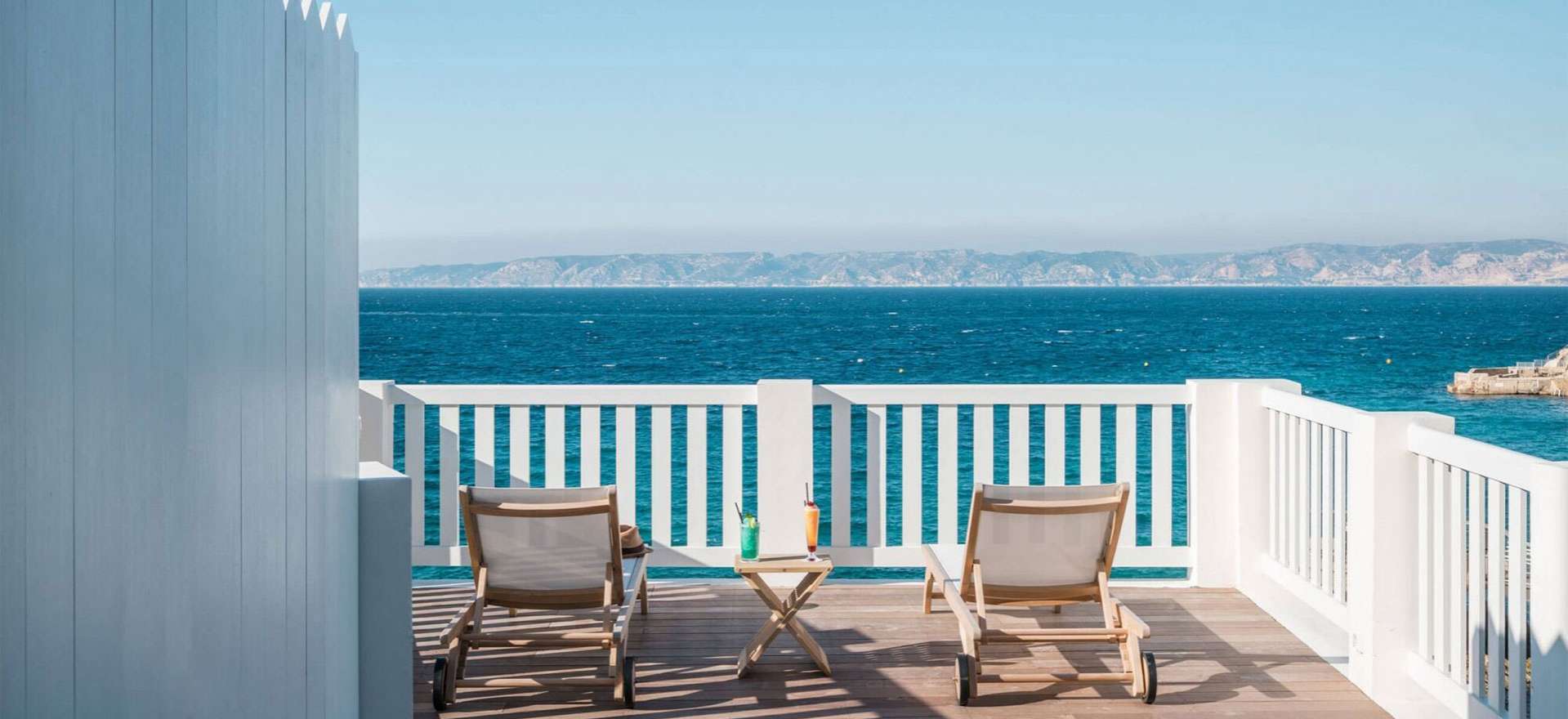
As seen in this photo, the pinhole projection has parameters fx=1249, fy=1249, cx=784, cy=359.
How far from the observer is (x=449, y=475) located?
5691 millimetres

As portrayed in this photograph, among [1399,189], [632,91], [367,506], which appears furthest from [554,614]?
[1399,189]

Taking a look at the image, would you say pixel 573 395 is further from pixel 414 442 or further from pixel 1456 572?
pixel 1456 572

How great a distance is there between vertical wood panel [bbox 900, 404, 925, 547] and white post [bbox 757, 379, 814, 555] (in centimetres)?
47

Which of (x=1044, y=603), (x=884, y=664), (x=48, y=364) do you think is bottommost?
(x=884, y=664)

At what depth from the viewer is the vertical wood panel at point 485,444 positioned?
5637 millimetres

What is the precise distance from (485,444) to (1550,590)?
418 cm

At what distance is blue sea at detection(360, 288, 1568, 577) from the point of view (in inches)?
1249

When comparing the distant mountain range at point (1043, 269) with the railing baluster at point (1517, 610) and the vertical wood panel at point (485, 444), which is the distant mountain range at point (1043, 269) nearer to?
the vertical wood panel at point (485, 444)

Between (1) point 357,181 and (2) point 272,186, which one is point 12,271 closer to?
(2) point 272,186

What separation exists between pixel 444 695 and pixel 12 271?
10.4 feet

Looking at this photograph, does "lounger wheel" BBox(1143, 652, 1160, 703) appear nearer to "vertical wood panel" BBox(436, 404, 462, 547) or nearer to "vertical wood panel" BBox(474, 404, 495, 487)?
"vertical wood panel" BBox(474, 404, 495, 487)

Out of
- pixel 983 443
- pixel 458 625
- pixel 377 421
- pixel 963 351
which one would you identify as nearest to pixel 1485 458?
pixel 983 443

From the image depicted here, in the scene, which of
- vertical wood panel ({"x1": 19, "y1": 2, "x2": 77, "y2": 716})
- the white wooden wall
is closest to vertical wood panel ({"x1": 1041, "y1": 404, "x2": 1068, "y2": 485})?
the white wooden wall

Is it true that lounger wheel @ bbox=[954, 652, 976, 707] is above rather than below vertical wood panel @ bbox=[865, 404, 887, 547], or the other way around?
below
